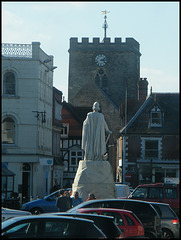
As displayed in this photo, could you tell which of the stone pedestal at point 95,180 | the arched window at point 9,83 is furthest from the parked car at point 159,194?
the arched window at point 9,83

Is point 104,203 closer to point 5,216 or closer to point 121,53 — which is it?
point 5,216

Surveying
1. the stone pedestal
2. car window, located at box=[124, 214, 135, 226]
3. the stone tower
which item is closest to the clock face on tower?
the stone tower

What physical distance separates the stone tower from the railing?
4364cm

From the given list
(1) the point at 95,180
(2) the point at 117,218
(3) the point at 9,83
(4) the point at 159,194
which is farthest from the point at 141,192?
(3) the point at 9,83

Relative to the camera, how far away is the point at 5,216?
67.2 ft

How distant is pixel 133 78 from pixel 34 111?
47.2 meters

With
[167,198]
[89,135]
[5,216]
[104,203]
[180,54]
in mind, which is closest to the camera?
[180,54]

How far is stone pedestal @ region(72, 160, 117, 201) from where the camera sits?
24312mm

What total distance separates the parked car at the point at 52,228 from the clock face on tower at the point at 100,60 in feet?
256

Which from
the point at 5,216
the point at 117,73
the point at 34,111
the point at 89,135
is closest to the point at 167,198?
the point at 89,135

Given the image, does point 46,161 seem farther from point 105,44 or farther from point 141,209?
point 105,44

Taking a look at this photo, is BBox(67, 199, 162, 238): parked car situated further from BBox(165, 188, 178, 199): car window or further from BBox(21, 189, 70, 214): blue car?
BBox(21, 189, 70, 214): blue car

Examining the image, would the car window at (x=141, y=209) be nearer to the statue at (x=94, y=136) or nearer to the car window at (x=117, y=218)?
the car window at (x=117, y=218)

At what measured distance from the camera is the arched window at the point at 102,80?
89.3 meters
